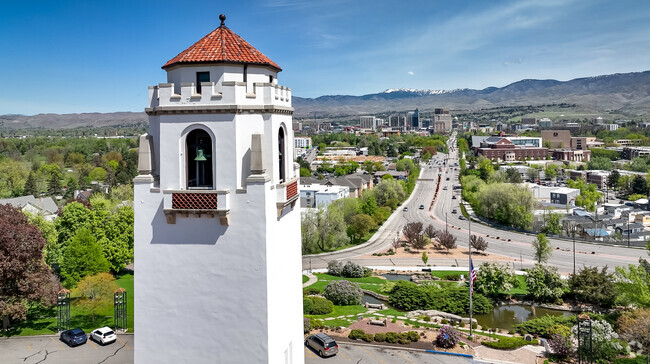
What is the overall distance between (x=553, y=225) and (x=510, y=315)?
41861 millimetres

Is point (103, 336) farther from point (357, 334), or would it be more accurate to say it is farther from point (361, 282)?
point (361, 282)

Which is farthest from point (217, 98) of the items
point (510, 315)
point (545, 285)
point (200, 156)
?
point (545, 285)

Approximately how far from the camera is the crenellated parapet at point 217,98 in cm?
1162

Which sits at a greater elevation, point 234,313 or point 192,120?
point 192,120

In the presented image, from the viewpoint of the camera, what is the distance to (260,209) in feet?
38.0

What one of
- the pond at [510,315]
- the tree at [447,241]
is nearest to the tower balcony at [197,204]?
the pond at [510,315]

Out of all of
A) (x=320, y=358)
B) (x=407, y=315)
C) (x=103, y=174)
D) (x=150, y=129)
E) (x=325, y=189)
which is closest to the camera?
(x=150, y=129)

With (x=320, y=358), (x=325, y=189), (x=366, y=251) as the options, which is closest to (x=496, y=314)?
(x=320, y=358)

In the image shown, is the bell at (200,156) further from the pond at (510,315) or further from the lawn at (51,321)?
the pond at (510,315)

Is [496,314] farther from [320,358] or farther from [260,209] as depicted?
[260,209]

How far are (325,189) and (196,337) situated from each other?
8940 centimetres

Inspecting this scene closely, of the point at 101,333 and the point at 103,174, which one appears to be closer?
the point at 101,333

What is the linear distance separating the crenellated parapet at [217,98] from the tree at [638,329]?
3416cm

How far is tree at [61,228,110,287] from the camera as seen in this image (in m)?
44.1
